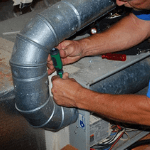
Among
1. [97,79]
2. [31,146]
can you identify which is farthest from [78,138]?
[97,79]

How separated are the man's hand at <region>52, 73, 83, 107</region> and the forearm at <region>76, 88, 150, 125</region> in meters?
0.02

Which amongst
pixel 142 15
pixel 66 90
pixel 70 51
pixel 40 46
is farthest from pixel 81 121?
pixel 142 15

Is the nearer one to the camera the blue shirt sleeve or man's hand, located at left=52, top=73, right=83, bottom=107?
man's hand, located at left=52, top=73, right=83, bottom=107

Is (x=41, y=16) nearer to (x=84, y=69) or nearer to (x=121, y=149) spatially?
(x=84, y=69)

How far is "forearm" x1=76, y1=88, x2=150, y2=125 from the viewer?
101cm

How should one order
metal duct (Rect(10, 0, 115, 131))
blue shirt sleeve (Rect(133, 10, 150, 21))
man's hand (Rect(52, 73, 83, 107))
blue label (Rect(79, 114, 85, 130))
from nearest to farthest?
metal duct (Rect(10, 0, 115, 131)) < man's hand (Rect(52, 73, 83, 107)) < blue label (Rect(79, 114, 85, 130)) < blue shirt sleeve (Rect(133, 10, 150, 21))

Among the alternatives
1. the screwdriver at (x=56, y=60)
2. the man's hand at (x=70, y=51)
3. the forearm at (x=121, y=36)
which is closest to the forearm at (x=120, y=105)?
the screwdriver at (x=56, y=60)

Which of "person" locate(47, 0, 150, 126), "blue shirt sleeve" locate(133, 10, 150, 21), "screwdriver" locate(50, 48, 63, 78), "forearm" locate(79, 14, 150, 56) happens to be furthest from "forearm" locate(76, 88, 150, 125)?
"blue shirt sleeve" locate(133, 10, 150, 21)

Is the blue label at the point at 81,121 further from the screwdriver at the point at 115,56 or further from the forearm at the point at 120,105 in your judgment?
the screwdriver at the point at 115,56

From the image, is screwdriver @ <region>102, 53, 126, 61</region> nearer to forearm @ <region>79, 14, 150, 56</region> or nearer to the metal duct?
forearm @ <region>79, 14, 150, 56</region>

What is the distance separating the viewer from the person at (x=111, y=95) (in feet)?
3.39

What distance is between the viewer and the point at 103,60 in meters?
1.35

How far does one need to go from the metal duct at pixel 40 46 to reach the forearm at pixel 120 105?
0.54 feet

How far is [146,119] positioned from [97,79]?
0.28 meters
